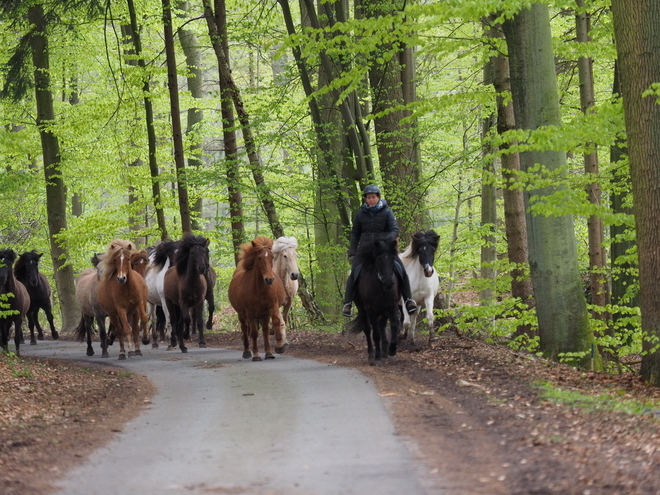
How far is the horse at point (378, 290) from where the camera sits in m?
13.0

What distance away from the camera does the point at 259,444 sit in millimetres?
7258

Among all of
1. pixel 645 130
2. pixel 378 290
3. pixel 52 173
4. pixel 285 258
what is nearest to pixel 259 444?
pixel 378 290

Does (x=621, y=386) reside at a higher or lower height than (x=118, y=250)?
lower

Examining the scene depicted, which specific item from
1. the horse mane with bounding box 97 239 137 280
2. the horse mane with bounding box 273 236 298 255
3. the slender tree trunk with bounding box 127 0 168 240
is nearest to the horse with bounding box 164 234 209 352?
the horse mane with bounding box 97 239 137 280

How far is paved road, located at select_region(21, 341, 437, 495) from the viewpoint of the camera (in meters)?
5.86

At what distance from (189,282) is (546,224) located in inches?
321

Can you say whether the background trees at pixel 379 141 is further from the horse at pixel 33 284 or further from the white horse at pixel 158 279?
the white horse at pixel 158 279

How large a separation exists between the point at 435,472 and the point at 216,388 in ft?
18.4

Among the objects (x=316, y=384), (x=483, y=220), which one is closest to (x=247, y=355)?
(x=316, y=384)

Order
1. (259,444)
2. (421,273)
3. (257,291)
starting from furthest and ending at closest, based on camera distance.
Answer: (421,273), (257,291), (259,444)

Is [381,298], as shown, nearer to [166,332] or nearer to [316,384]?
[316,384]

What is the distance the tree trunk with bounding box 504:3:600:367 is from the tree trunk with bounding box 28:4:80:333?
686 inches

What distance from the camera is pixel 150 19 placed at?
85.3 feet

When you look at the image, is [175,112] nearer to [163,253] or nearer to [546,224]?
[163,253]
